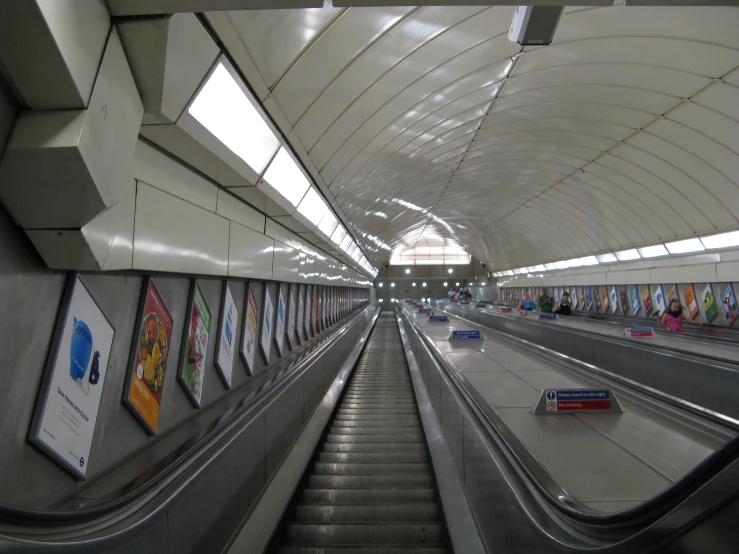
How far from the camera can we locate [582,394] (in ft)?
12.3

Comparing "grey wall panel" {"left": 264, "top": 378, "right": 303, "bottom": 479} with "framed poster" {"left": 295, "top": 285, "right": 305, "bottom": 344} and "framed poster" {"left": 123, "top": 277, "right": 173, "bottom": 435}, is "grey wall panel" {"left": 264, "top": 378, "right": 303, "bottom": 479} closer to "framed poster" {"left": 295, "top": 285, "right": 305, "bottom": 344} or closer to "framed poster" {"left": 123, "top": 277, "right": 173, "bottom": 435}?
"framed poster" {"left": 123, "top": 277, "right": 173, "bottom": 435}

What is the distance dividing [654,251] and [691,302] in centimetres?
235

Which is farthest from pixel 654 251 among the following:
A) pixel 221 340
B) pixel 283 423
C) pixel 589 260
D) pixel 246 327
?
pixel 221 340

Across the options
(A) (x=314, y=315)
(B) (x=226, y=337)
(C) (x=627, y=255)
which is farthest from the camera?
(C) (x=627, y=255)

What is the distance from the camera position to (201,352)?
472 centimetres

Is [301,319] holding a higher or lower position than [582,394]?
higher

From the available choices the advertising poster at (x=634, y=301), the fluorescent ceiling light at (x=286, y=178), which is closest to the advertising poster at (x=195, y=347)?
the fluorescent ceiling light at (x=286, y=178)

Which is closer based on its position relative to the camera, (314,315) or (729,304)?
(729,304)

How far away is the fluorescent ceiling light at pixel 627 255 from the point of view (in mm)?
16486

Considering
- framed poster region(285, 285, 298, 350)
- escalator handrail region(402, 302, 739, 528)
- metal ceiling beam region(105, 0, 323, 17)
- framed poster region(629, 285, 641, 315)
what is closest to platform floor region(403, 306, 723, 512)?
escalator handrail region(402, 302, 739, 528)

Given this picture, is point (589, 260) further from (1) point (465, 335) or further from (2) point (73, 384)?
(2) point (73, 384)

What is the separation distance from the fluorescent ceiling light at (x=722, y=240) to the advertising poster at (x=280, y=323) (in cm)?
1239

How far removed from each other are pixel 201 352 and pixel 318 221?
4754mm

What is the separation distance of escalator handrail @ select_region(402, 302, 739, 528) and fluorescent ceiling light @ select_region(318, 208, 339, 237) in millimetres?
7227
